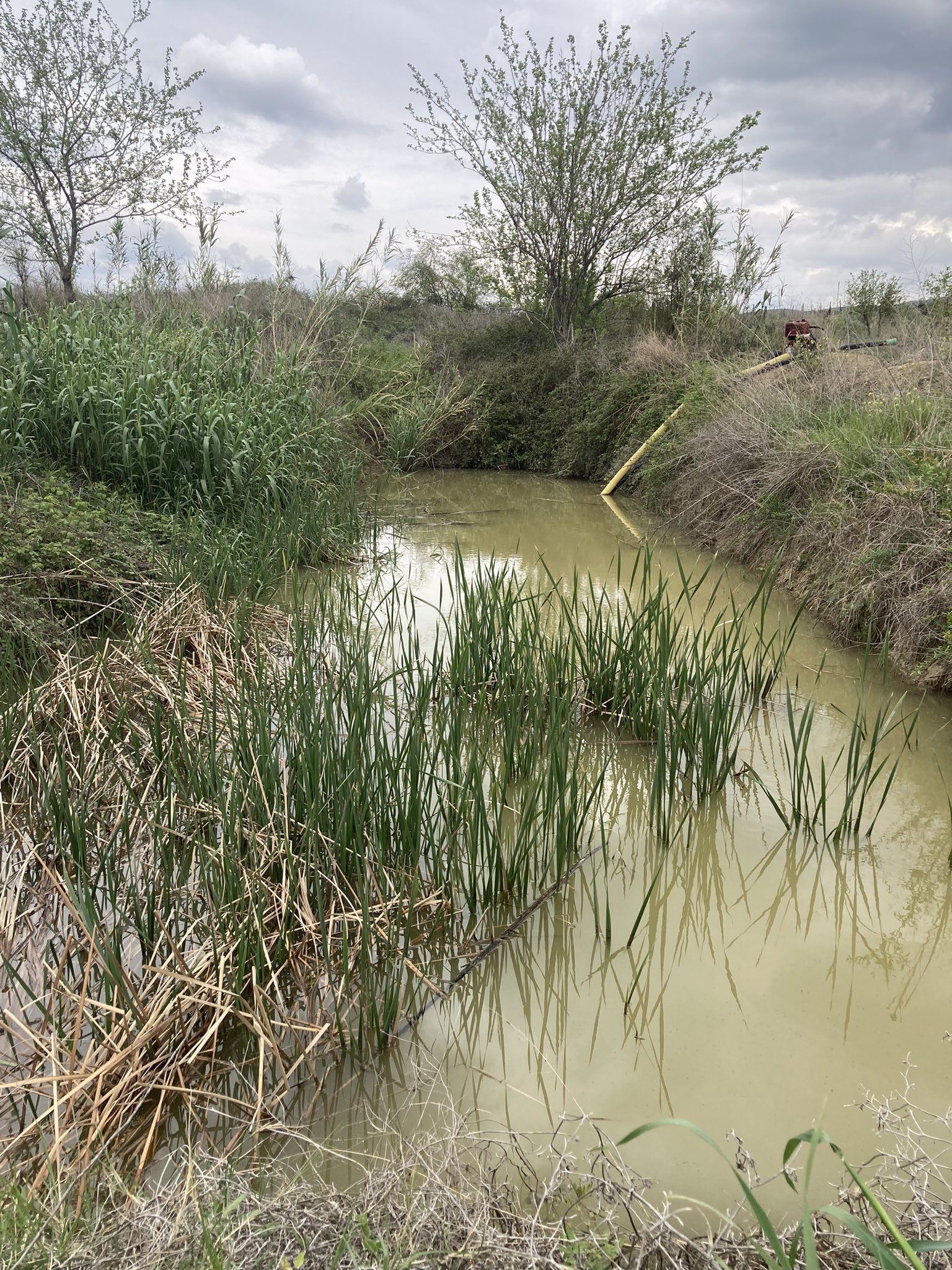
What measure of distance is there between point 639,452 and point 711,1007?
7.06 m

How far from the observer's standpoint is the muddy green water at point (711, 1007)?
153 cm

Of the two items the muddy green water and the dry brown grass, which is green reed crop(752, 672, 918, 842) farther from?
the dry brown grass

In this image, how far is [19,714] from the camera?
2.54 meters

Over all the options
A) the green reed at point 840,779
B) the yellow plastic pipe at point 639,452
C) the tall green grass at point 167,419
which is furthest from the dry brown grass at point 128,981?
the yellow plastic pipe at point 639,452

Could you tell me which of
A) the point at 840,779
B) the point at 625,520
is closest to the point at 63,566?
the point at 840,779

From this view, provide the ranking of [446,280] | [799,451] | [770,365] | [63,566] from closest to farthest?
[63,566] < [799,451] < [770,365] < [446,280]

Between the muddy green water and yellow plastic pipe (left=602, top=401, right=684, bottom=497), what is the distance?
5.72 m

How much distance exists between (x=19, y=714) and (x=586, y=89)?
1229 centimetres

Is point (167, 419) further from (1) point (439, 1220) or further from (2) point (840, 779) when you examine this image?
(1) point (439, 1220)

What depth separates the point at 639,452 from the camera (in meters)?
8.23

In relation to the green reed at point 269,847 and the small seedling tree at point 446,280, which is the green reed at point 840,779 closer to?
the green reed at point 269,847

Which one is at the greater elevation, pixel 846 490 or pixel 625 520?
pixel 846 490

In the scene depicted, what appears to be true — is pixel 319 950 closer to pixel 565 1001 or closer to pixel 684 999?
pixel 565 1001

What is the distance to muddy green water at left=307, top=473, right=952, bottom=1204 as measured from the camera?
153 centimetres
